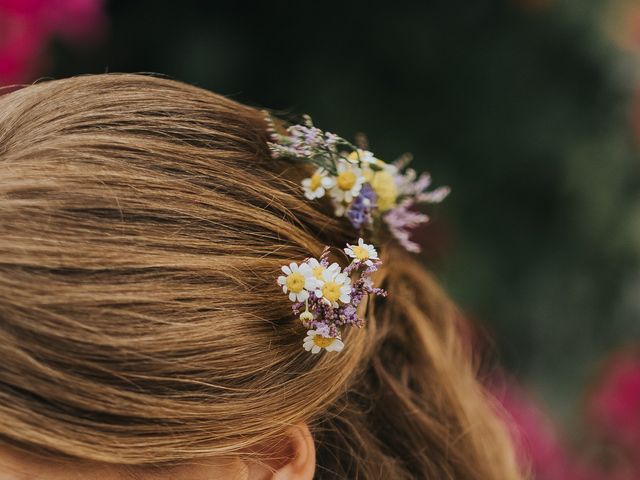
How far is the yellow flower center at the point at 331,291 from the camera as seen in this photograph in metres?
1.01

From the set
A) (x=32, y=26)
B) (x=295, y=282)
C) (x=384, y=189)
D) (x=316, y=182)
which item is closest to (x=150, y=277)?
(x=295, y=282)

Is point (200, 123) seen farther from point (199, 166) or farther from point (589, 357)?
point (589, 357)

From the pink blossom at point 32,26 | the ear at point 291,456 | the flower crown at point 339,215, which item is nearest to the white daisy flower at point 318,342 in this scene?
the flower crown at point 339,215

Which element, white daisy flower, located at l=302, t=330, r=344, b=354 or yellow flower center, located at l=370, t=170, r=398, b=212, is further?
yellow flower center, located at l=370, t=170, r=398, b=212

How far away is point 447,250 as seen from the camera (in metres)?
2.37

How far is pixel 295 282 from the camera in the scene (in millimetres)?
1019

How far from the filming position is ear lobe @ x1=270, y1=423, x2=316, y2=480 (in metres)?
1.09

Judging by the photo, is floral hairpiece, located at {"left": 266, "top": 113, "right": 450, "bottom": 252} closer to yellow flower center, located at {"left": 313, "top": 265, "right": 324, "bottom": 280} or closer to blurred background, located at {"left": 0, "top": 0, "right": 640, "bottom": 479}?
yellow flower center, located at {"left": 313, "top": 265, "right": 324, "bottom": 280}

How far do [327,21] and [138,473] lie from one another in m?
1.54

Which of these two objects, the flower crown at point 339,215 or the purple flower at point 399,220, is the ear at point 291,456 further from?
the purple flower at point 399,220

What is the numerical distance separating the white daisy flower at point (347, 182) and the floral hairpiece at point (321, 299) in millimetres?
139

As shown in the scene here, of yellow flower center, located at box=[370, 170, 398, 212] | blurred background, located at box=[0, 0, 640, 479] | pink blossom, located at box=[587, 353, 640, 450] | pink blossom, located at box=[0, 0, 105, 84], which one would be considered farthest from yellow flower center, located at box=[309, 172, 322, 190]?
pink blossom, located at box=[587, 353, 640, 450]

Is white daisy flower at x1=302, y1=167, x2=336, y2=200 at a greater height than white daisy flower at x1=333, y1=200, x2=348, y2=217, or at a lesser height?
greater

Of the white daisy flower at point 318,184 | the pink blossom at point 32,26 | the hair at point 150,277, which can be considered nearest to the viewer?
the hair at point 150,277
